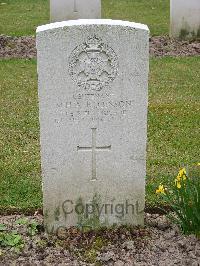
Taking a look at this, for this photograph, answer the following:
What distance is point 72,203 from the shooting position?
169 inches

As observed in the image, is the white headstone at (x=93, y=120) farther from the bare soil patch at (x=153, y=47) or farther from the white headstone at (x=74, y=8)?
the white headstone at (x=74, y=8)

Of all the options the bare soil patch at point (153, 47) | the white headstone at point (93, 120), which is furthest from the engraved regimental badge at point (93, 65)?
the bare soil patch at point (153, 47)

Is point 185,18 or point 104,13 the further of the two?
point 104,13

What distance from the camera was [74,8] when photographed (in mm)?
11352

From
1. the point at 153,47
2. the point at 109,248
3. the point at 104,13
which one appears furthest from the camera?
the point at 104,13

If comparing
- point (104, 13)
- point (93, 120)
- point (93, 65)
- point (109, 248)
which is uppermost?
point (93, 65)

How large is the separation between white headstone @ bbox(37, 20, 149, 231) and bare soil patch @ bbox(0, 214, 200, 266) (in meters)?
0.10

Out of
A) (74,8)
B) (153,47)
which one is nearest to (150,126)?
(153,47)

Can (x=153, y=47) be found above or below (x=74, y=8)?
below

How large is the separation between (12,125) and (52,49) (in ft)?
10.2

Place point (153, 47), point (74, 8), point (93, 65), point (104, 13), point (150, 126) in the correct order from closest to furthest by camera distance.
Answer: point (93, 65) < point (150, 126) < point (153, 47) < point (74, 8) < point (104, 13)

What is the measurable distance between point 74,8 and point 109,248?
783 centimetres

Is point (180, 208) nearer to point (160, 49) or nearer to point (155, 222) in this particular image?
point (155, 222)

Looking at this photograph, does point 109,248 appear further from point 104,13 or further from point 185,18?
point 104,13
